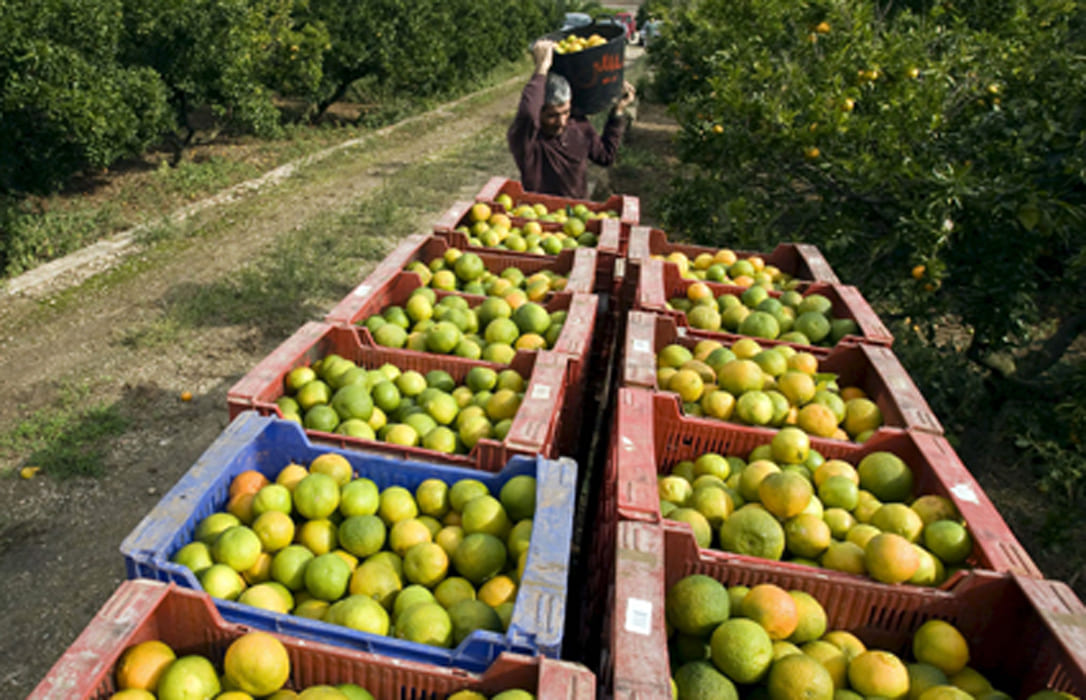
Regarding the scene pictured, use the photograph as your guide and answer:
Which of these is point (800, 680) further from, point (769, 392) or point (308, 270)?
point (308, 270)

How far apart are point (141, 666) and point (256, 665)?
A: 278mm

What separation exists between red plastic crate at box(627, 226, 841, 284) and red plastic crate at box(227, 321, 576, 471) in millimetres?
1527

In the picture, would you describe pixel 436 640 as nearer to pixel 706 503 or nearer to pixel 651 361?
pixel 706 503

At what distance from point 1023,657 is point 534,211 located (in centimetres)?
423

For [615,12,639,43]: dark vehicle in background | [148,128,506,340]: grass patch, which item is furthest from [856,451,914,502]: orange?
[615,12,639,43]: dark vehicle in background

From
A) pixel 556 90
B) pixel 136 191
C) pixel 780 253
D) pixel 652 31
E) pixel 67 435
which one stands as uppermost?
pixel 652 31

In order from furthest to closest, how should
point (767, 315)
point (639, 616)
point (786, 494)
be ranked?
point (767, 315) → point (786, 494) → point (639, 616)

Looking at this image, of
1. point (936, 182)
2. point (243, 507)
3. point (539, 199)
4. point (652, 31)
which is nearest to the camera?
point (243, 507)

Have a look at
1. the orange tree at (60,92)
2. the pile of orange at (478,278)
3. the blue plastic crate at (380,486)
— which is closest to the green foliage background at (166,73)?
the orange tree at (60,92)

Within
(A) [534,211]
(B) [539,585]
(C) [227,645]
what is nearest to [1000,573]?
(B) [539,585]

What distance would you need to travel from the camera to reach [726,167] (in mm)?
7098

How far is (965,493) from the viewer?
2.46m

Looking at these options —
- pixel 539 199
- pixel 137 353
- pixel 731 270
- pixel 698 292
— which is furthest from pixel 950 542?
pixel 137 353

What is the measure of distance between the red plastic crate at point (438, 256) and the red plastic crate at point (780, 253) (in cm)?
39
